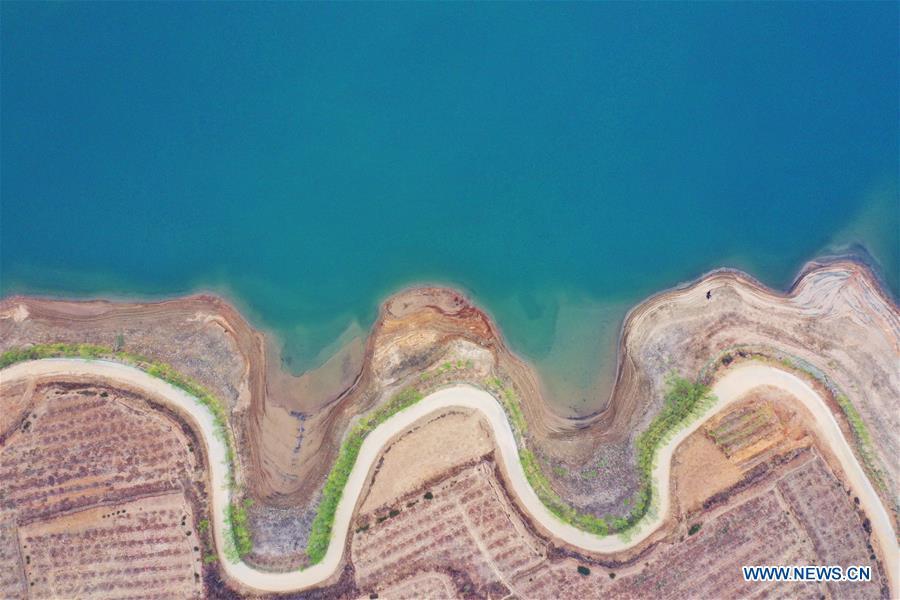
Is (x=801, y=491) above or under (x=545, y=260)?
under

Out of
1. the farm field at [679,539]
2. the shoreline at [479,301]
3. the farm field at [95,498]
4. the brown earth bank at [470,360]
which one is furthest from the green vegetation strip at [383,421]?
the shoreline at [479,301]

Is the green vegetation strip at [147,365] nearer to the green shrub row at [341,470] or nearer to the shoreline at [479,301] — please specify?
the shoreline at [479,301]

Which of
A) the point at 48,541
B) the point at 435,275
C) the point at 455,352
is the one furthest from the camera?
the point at 435,275

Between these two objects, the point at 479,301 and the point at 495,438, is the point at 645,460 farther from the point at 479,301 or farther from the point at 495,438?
A: the point at 479,301

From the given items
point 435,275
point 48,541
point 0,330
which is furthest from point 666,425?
point 0,330

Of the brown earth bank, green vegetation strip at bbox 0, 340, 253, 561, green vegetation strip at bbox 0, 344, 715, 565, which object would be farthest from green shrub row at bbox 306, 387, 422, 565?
green vegetation strip at bbox 0, 340, 253, 561

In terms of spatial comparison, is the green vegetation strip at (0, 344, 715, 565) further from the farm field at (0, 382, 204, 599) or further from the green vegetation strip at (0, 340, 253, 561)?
the farm field at (0, 382, 204, 599)

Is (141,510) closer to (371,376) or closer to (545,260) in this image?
(371,376)

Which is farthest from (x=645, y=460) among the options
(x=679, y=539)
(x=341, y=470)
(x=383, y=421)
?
(x=341, y=470)
